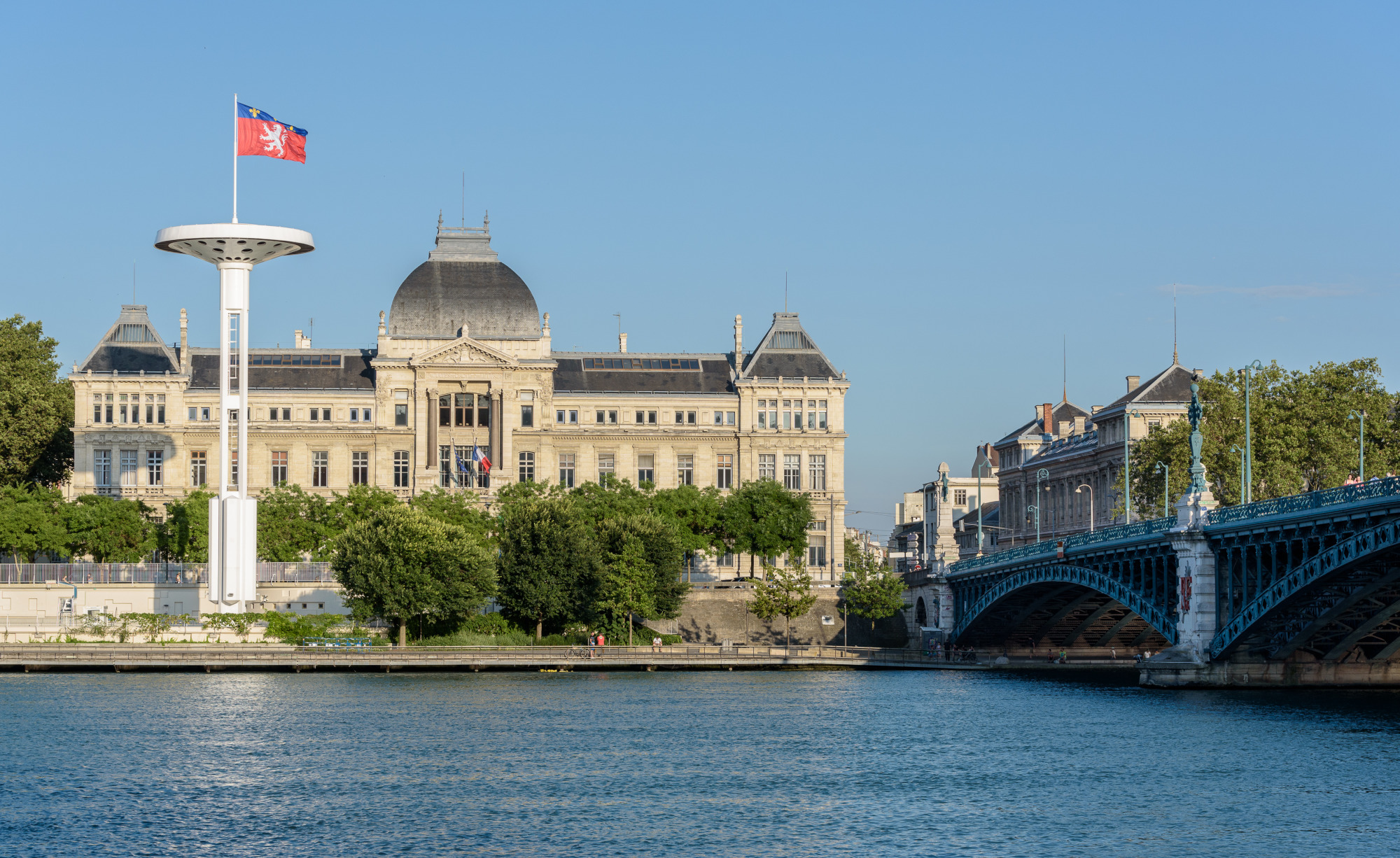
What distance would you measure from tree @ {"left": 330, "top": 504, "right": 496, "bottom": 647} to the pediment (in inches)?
1716

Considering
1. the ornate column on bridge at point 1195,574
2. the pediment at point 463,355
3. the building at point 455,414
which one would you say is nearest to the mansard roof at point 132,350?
the building at point 455,414

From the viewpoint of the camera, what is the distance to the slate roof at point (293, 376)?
159750 mm

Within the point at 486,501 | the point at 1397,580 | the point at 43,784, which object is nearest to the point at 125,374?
the point at 486,501

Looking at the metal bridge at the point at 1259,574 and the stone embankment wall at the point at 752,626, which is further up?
the metal bridge at the point at 1259,574

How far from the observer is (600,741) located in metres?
70.6

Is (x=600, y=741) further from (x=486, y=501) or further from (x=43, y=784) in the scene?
(x=486, y=501)

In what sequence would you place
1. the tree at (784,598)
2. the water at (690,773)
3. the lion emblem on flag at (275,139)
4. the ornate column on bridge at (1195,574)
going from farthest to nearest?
the tree at (784,598), the lion emblem on flag at (275,139), the ornate column on bridge at (1195,574), the water at (690,773)

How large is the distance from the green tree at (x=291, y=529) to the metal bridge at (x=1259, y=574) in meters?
51.6

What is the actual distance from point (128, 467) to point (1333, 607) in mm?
109034

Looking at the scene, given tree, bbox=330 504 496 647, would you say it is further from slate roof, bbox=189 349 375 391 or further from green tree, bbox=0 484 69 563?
slate roof, bbox=189 349 375 391

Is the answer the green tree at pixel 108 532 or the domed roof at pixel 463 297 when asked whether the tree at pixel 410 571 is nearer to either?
the green tree at pixel 108 532

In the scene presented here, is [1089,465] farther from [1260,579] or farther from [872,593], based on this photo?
[1260,579]

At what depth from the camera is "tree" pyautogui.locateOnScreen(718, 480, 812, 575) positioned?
458 feet

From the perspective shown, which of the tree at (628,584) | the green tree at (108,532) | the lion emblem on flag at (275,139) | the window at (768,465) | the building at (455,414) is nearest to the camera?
the lion emblem on flag at (275,139)
